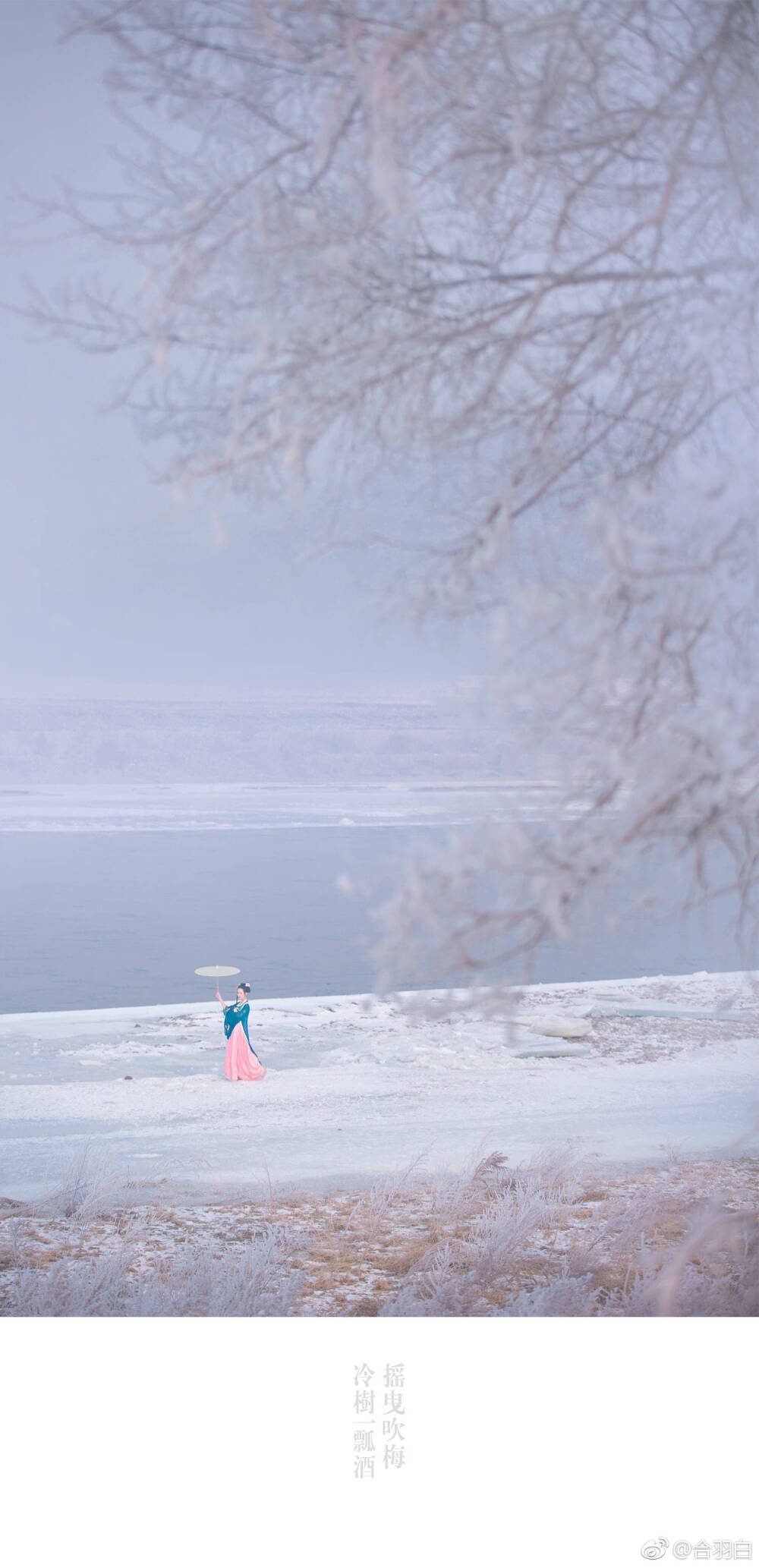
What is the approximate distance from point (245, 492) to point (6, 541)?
1.34m

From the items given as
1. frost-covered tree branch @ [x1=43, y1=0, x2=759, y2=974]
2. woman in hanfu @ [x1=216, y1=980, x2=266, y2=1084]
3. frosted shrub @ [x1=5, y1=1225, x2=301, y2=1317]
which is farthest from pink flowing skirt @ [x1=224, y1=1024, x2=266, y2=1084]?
frost-covered tree branch @ [x1=43, y1=0, x2=759, y2=974]

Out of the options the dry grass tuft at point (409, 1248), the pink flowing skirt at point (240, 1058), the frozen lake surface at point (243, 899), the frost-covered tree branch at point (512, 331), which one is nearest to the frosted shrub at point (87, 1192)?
the dry grass tuft at point (409, 1248)

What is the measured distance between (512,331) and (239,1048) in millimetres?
2033

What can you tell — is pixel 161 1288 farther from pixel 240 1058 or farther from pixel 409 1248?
pixel 240 1058

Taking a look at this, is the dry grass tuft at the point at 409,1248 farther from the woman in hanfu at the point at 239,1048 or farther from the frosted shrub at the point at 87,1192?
the woman in hanfu at the point at 239,1048

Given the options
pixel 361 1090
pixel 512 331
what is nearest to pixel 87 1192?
pixel 361 1090

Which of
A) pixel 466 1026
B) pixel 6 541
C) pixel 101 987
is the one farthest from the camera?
pixel 101 987

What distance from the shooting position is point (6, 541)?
9.30 ft

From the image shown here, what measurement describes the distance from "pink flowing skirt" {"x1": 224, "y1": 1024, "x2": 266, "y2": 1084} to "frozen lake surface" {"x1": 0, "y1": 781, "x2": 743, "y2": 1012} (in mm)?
573

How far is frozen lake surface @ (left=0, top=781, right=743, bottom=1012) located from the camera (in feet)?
5.47

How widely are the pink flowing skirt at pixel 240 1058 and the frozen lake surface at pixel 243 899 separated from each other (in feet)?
1.88

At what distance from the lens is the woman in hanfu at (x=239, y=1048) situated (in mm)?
2947
